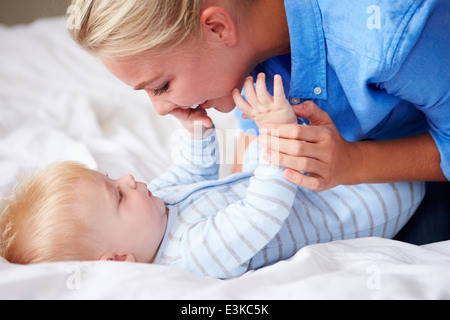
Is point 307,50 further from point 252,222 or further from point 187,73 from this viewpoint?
point 252,222

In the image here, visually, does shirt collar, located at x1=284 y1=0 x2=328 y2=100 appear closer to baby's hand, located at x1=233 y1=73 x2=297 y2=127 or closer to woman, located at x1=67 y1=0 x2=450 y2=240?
woman, located at x1=67 y1=0 x2=450 y2=240

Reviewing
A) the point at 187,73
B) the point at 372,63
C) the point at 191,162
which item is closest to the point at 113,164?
the point at 191,162

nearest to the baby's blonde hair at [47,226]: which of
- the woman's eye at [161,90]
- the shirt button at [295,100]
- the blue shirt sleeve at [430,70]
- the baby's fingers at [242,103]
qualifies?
the woman's eye at [161,90]

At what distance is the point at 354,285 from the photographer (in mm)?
665

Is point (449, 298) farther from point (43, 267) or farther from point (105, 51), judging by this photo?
point (105, 51)

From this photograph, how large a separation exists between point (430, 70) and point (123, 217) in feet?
2.10

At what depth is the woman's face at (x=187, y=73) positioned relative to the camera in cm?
88

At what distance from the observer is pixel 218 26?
881mm

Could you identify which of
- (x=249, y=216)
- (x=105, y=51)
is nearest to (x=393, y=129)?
(x=249, y=216)

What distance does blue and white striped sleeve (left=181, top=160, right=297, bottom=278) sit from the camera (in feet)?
2.89

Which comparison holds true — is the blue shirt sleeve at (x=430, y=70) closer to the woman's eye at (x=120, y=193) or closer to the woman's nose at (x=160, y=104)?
the woman's nose at (x=160, y=104)

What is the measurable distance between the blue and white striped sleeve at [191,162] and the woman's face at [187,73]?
195 mm

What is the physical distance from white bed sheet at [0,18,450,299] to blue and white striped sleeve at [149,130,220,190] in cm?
12

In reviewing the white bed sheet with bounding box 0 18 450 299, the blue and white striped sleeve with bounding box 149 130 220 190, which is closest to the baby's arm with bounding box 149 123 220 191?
the blue and white striped sleeve with bounding box 149 130 220 190
